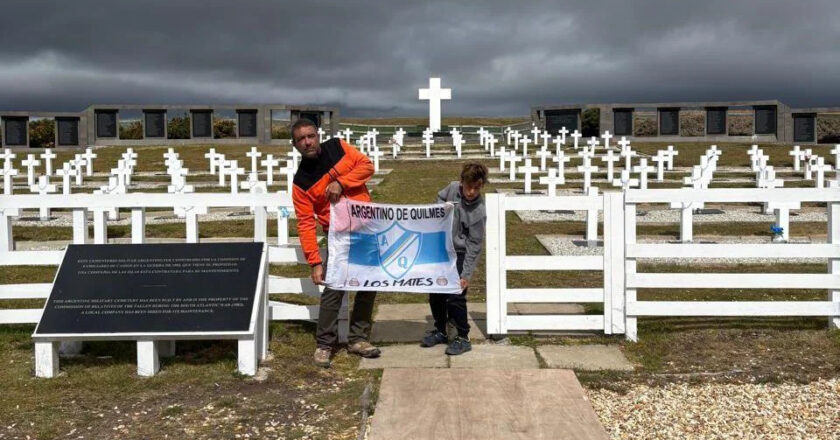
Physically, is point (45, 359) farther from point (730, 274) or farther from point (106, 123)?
point (106, 123)

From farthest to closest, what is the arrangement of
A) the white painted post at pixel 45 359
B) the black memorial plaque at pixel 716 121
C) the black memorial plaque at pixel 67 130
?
the black memorial plaque at pixel 716 121 < the black memorial plaque at pixel 67 130 < the white painted post at pixel 45 359

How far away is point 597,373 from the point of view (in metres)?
5.38

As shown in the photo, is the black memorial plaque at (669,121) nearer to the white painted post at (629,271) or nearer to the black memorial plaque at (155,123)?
the black memorial plaque at (155,123)

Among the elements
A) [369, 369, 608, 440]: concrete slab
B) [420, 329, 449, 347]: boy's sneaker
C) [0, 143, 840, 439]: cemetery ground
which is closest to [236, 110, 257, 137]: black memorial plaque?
[0, 143, 840, 439]: cemetery ground

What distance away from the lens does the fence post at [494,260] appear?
6238mm

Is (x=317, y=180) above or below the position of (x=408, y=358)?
above

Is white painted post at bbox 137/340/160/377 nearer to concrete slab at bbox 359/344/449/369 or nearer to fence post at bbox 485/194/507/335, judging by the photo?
concrete slab at bbox 359/344/449/369

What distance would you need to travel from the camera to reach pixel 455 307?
591cm

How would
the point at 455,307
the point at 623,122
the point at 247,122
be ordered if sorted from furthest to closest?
the point at 247,122 → the point at 623,122 → the point at 455,307

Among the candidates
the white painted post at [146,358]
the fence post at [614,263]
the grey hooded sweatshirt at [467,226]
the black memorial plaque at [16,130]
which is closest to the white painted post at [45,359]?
the white painted post at [146,358]

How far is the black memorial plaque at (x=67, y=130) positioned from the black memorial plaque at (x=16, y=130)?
162 cm

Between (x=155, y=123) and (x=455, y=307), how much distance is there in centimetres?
4041

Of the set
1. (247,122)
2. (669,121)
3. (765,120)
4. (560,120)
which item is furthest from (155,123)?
(765,120)

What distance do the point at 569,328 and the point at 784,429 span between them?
225 cm
